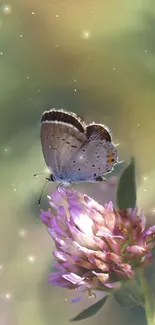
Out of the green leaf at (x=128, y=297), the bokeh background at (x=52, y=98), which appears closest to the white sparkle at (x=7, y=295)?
the bokeh background at (x=52, y=98)

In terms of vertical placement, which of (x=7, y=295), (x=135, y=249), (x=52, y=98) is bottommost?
(x=7, y=295)

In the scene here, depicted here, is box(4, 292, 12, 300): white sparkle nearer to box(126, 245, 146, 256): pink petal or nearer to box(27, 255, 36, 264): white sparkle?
box(27, 255, 36, 264): white sparkle

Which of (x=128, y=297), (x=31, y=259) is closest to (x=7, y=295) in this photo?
(x=31, y=259)

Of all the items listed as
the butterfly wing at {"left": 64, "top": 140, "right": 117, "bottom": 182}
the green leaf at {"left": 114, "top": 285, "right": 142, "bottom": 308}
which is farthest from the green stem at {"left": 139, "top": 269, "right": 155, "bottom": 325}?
the butterfly wing at {"left": 64, "top": 140, "right": 117, "bottom": 182}

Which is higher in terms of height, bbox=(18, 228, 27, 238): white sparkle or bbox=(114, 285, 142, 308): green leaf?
bbox=(18, 228, 27, 238): white sparkle

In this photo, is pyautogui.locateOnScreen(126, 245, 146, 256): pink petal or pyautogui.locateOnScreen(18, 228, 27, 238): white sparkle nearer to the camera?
pyautogui.locateOnScreen(126, 245, 146, 256): pink petal

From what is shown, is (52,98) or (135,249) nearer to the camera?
(135,249)

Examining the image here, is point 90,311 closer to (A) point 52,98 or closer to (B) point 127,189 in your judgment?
(B) point 127,189

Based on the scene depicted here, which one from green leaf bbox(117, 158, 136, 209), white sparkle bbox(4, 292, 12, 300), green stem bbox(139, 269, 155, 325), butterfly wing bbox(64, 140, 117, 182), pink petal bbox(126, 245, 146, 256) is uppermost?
butterfly wing bbox(64, 140, 117, 182)
